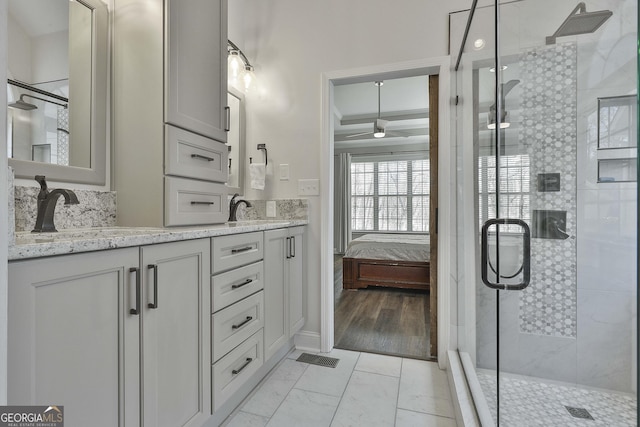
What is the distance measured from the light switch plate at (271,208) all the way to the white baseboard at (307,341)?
36.8 inches

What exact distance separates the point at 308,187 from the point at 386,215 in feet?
16.2


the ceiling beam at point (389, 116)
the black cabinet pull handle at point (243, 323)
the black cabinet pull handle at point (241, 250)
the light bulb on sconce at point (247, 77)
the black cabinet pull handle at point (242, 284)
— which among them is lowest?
the black cabinet pull handle at point (243, 323)

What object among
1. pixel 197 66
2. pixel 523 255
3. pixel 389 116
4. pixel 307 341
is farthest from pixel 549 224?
pixel 389 116

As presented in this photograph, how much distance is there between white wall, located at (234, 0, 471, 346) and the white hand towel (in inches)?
4.1

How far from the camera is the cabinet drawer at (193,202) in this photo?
145 centimetres

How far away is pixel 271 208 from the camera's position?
2.43m

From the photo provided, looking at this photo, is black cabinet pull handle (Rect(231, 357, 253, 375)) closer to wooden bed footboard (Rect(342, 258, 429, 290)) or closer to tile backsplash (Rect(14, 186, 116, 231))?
tile backsplash (Rect(14, 186, 116, 231))

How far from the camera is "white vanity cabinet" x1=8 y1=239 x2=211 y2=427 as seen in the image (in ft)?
2.35

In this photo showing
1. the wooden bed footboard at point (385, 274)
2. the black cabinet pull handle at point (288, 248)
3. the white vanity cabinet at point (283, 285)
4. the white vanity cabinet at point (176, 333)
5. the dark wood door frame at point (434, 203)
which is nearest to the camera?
the white vanity cabinet at point (176, 333)

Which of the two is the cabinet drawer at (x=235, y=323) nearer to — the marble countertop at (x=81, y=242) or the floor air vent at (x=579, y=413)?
the marble countertop at (x=81, y=242)

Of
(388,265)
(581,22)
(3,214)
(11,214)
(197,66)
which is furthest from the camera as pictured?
(388,265)

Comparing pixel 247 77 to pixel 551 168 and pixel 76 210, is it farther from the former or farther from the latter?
pixel 551 168

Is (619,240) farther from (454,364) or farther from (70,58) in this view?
(70,58)

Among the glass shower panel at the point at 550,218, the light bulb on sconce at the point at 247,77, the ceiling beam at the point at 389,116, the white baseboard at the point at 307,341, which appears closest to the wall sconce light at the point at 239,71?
the light bulb on sconce at the point at 247,77
